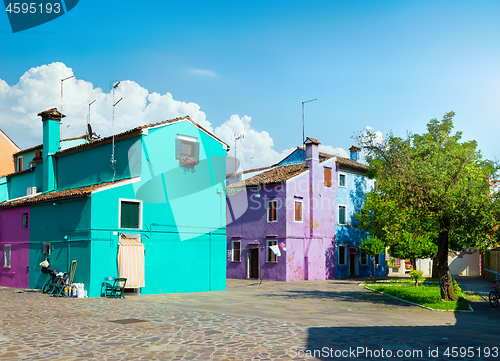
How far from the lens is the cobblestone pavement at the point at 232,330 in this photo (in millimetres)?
8578

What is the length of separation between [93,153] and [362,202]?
926 inches

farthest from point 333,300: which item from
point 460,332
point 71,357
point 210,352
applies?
point 71,357

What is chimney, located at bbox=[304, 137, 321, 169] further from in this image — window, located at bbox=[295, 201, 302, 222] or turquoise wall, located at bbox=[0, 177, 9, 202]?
turquoise wall, located at bbox=[0, 177, 9, 202]

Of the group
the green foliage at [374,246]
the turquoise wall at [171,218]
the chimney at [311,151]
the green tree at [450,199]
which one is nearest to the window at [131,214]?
the turquoise wall at [171,218]

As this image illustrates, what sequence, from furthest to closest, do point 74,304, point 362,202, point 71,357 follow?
point 362,202
point 74,304
point 71,357

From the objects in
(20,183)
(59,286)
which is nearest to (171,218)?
(59,286)

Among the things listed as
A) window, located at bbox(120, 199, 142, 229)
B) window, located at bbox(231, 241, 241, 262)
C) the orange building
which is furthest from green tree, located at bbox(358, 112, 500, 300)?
the orange building

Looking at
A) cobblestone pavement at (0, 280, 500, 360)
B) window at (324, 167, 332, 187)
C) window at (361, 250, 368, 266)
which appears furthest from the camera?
window at (361, 250, 368, 266)

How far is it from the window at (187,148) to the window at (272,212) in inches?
407

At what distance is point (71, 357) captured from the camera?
8.14 metres

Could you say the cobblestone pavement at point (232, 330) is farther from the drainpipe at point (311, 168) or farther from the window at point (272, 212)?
the drainpipe at point (311, 168)

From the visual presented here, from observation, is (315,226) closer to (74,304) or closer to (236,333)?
(74,304)

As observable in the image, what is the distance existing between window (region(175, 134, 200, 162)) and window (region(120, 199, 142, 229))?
133 inches

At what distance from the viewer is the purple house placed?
32406 millimetres
